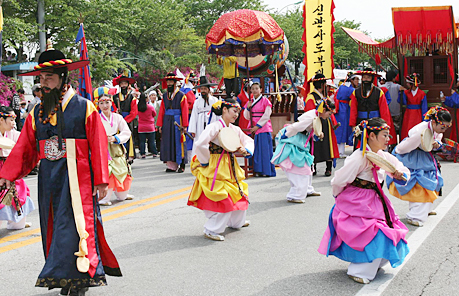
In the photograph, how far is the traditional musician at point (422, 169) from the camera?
6.00m

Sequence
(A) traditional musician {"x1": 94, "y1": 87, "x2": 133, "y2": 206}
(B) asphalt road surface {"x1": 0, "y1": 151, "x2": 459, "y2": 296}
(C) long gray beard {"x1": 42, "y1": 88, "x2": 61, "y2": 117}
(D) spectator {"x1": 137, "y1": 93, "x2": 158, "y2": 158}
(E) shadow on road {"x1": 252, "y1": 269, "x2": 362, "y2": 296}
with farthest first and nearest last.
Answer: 1. (D) spectator {"x1": 137, "y1": 93, "x2": 158, "y2": 158}
2. (A) traditional musician {"x1": 94, "y1": 87, "x2": 133, "y2": 206}
3. (B) asphalt road surface {"x1": 0, "y1": 151, "x2": 459, "y2": 296}
4. (E) shadow on road {"x1": 252, "y1": 269, "x2": 362, "y2": 296}
5. (C) long gray beard {"x1": 42, "y1": 88, "x2": 61, "y2": 117}

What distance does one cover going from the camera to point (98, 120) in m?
3.92

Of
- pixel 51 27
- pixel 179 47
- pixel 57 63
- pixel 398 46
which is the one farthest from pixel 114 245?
pixel 179 47

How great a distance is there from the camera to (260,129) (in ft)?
32.4

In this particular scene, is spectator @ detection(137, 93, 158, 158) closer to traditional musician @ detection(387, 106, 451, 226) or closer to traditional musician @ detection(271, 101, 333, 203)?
traditional musician @ detection(271, 101, 333, 203)

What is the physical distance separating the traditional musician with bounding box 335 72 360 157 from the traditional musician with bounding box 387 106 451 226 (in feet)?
21.1

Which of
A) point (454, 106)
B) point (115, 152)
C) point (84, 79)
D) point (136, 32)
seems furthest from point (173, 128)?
point (136, 32)

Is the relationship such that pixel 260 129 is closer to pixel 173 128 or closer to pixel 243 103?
pixel 243 103

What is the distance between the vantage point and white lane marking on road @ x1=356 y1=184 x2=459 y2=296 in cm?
401

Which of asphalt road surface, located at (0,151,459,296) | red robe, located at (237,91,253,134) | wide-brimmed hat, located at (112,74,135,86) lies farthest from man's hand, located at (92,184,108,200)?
wide-brimmed hat, located at (112,74,135,86)

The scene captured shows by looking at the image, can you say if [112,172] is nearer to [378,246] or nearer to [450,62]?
[378,246]

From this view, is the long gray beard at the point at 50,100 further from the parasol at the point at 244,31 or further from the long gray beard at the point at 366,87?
the long gray beard at the point at 366,87

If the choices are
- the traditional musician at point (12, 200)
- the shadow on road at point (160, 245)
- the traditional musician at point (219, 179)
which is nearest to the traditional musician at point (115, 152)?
the traditional musician at point (12, 200)

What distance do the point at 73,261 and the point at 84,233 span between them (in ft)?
0.70
